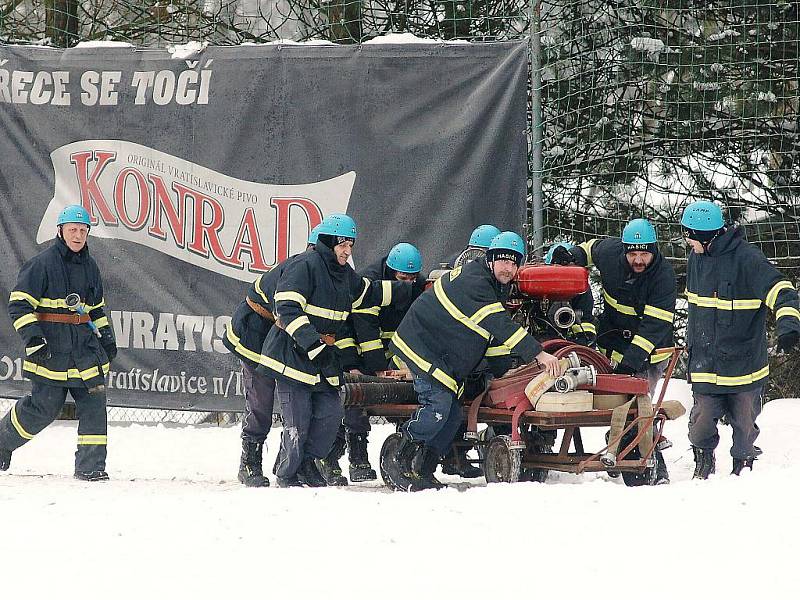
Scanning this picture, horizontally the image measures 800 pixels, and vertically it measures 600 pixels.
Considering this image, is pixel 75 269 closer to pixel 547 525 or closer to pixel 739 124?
pixel 547 525

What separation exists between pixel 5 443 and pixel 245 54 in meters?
3.53

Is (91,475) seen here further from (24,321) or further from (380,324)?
(380,324)

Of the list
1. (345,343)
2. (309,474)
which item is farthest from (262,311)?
(309,474)

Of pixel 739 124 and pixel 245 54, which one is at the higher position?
pixel 245 54

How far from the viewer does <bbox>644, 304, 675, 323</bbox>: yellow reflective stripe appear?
25.6 feet

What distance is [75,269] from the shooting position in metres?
8.20

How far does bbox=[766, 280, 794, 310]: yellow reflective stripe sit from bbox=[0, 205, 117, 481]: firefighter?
167 inches

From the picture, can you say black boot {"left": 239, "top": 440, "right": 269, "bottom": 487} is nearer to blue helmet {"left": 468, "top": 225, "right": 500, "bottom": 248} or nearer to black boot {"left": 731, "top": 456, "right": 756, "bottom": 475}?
blue helmet {"left": 468, "top": 225, "right": 500, "bottom": 248}

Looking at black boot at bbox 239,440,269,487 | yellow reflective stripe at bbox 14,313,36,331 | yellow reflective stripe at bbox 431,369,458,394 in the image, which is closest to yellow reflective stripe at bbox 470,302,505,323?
yellow reflective stripe at bbox 431,369,458,394

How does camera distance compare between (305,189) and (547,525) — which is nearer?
(547,525)

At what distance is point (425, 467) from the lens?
7.45 m

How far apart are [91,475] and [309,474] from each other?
1495mm

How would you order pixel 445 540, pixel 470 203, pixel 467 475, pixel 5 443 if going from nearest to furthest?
1. pixel 445 540
2. pixel 467 475
3. pixel 5 443
4. pixel 470 203

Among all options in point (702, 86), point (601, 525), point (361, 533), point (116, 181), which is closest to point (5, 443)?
point (116, 181)
